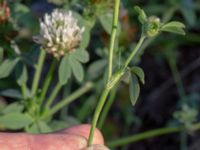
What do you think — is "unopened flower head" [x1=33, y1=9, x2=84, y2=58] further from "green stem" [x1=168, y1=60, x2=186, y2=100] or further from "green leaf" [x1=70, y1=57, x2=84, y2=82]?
"green stem" [x1=168, y1=60, x2=186, y2=100]

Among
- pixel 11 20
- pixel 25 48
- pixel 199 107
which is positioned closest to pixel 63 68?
pixel 11 20

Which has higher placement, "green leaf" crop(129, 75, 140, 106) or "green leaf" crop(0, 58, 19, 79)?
"green leaf" crop(129, 75, 140, 106)

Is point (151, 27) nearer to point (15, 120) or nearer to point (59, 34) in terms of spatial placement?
point (59, 34)

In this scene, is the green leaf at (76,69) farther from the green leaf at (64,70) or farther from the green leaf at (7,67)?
the green leaf at (7,67)

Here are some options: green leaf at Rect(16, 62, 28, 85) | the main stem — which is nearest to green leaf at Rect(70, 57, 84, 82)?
green leaf at Rect(16, 62, 28, 85)

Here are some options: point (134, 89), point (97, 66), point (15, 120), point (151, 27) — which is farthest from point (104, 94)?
point (97, 66)
